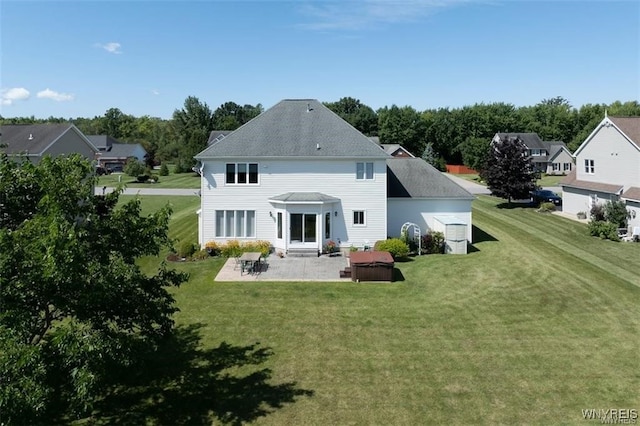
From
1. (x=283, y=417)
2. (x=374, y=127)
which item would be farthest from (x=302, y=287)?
(x=374, y=127)

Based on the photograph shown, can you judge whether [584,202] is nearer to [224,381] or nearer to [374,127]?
[224,381]

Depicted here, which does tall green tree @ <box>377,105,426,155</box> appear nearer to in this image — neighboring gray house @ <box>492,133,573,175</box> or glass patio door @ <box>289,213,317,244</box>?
neighboring gray house @ <box>492,133,573,175</box>

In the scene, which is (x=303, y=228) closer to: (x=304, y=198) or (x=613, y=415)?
(x=304, y=198)

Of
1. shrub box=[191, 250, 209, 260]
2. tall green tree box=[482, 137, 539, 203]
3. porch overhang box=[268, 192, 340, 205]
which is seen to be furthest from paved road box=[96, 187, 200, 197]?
tall green tree box=[482, 137, 539, 203]

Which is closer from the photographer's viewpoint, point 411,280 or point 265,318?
point 265,318

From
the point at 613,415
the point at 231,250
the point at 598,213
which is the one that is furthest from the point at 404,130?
the point at 613,415

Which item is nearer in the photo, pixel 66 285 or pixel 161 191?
pixel 66 285
